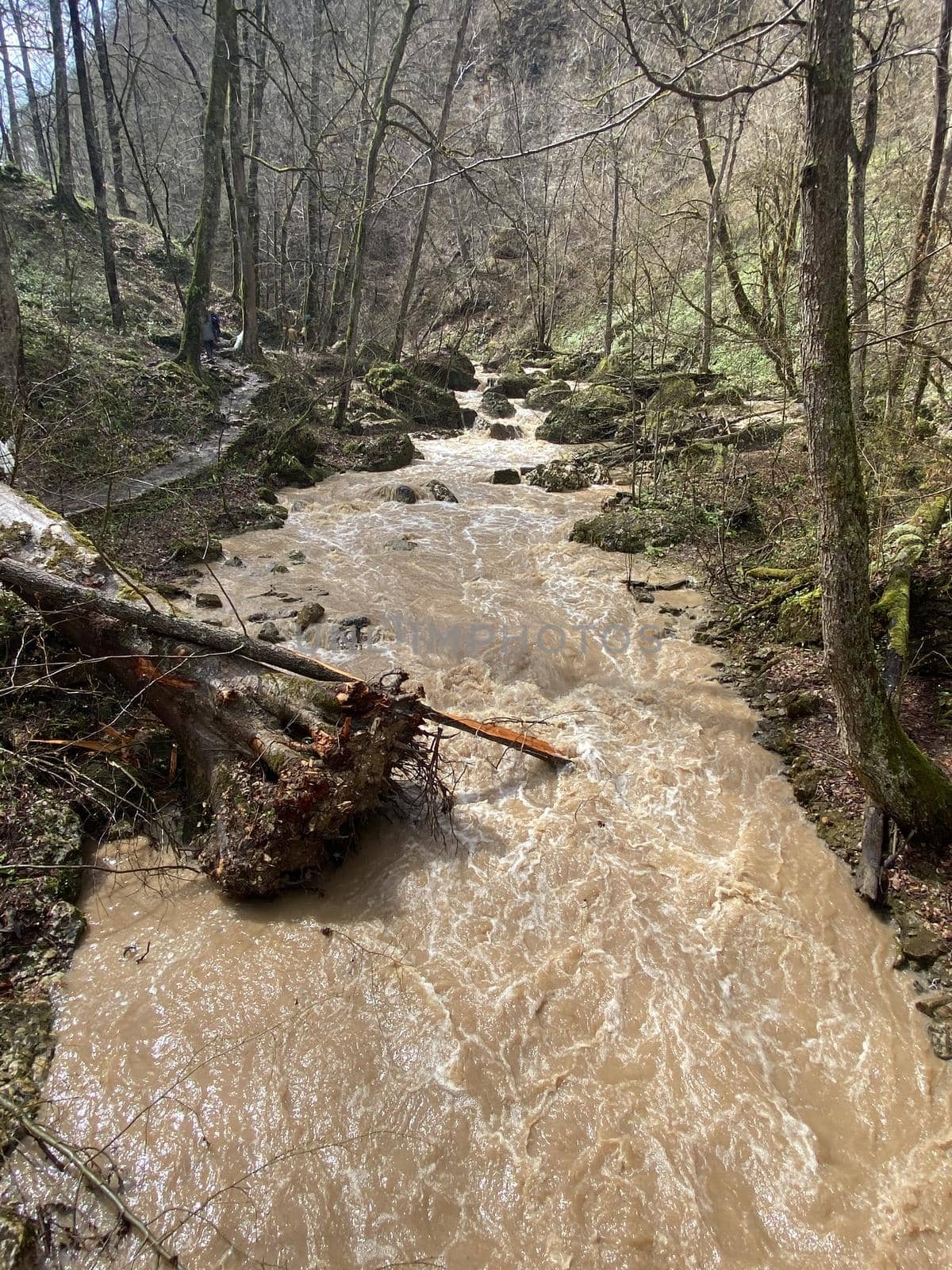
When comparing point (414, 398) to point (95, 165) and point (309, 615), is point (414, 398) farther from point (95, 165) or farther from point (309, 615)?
point (309, 615)

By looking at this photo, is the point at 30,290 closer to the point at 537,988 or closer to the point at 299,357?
the point at 299,357

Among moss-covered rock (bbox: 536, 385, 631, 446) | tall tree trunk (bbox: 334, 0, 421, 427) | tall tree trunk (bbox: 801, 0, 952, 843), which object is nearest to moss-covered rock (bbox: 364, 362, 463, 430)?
tall tree trunk (bbox: 334, 0, 421, 427)

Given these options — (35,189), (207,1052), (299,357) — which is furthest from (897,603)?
(35,189)

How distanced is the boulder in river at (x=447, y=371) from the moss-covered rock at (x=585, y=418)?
5.56m

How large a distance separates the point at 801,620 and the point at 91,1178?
700 cm

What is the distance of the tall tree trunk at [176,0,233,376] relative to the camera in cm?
1294

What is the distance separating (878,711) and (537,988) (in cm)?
266

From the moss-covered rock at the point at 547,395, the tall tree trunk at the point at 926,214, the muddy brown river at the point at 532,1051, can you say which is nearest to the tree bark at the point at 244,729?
the muddy brown river at the point at 532,1051

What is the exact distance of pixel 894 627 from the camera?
5254 millimetres

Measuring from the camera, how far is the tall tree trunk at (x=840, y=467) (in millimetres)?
3250

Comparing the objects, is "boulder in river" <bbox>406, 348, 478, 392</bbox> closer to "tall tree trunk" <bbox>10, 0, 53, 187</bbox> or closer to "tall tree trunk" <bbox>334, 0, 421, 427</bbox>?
"tall tree trunk" <bbox>334, 0, 421, 427</bbox>

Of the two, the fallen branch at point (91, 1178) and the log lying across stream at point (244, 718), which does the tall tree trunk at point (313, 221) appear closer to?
the log lying across stream at point (244, 718)

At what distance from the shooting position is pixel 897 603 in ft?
18.1

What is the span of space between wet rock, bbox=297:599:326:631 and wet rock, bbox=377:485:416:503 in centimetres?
521
